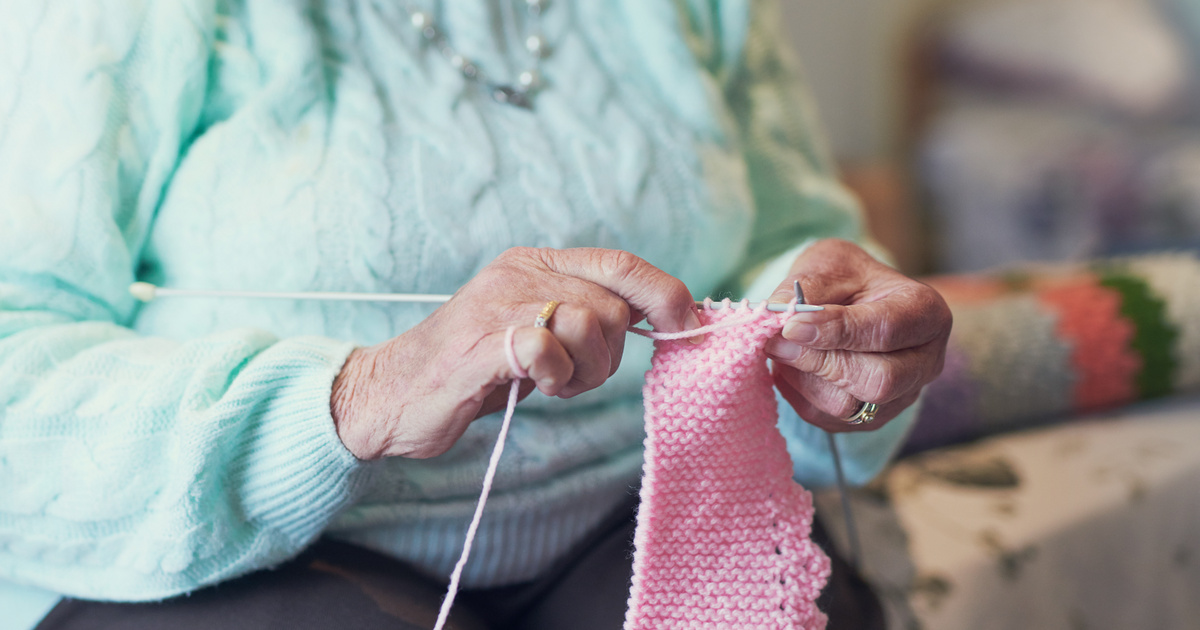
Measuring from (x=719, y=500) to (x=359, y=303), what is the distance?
38 cm

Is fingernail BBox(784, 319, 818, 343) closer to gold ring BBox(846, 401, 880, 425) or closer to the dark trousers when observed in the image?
gold ring BBox(846, 401, 880, 425)

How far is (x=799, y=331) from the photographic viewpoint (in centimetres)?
56

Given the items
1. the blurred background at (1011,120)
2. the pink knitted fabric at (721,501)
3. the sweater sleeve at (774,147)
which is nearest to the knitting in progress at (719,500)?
the pink knitted fabric at (721,501)

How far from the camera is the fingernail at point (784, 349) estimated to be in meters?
0.59

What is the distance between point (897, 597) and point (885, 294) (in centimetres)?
45

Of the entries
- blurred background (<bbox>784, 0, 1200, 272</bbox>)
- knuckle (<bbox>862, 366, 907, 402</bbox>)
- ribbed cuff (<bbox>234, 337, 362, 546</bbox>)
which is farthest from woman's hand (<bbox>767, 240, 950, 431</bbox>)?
blurred background (<bbox>784, 0, 1200, 272</bbox>)

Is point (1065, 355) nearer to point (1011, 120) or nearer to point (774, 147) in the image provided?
point (774, 147)

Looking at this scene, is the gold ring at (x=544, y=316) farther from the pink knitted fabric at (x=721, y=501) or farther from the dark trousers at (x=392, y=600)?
the dark trousers at (x=392, y=600)

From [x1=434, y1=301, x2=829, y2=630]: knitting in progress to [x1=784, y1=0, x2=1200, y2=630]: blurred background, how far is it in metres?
0.17

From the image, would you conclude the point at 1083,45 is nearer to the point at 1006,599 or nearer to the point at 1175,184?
the point at 1175,184

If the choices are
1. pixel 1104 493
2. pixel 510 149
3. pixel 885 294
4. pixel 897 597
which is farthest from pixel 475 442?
pixel 1104 493

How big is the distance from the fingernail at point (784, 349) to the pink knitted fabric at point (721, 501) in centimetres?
1

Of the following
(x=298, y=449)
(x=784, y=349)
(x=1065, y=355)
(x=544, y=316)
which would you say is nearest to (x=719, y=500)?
(x=784, y=349)

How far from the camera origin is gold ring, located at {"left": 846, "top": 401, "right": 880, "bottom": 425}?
633mm
